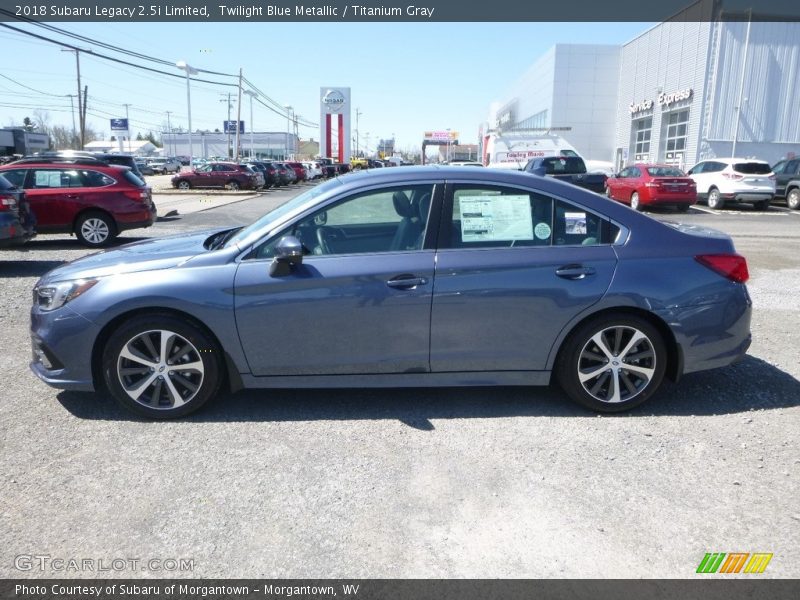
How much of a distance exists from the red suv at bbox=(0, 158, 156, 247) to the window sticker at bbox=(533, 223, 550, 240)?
10561 millimetres

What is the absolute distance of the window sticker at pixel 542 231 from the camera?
4.24m

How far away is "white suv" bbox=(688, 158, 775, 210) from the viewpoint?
2142cm

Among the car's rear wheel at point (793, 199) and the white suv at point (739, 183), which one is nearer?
the white suv at point (739, 183)

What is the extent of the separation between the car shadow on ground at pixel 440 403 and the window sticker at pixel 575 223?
1218 mm

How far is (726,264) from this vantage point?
14.0 feet

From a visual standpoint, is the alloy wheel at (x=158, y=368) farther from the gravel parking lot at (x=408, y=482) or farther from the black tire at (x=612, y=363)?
the black tire at (x=612, y=363)

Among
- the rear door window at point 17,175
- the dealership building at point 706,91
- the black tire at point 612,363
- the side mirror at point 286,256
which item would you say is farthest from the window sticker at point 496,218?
the dealership building at point 706,91

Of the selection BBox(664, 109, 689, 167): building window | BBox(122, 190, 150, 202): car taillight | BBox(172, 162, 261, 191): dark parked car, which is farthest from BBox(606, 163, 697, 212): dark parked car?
BBox(172, 162, 261, 191): dark parked car

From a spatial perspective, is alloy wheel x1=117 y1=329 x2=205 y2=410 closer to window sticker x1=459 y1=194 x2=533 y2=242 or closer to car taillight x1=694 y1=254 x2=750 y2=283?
window sticker x1=459 y1=194 x2=533 y2=242

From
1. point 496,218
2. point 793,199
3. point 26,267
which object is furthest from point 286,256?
point 793,199

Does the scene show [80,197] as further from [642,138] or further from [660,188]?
[642,138]

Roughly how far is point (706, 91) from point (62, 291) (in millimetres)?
32837

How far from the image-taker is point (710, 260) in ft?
14.0

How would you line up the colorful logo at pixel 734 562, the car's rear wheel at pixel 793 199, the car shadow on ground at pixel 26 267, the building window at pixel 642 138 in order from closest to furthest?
the colorful logo at pixel 734 562 → the car shadow on ground at pixel 26 267 → the car's rear wheel at pixel 793 199 → the building window at pixel 642 138
